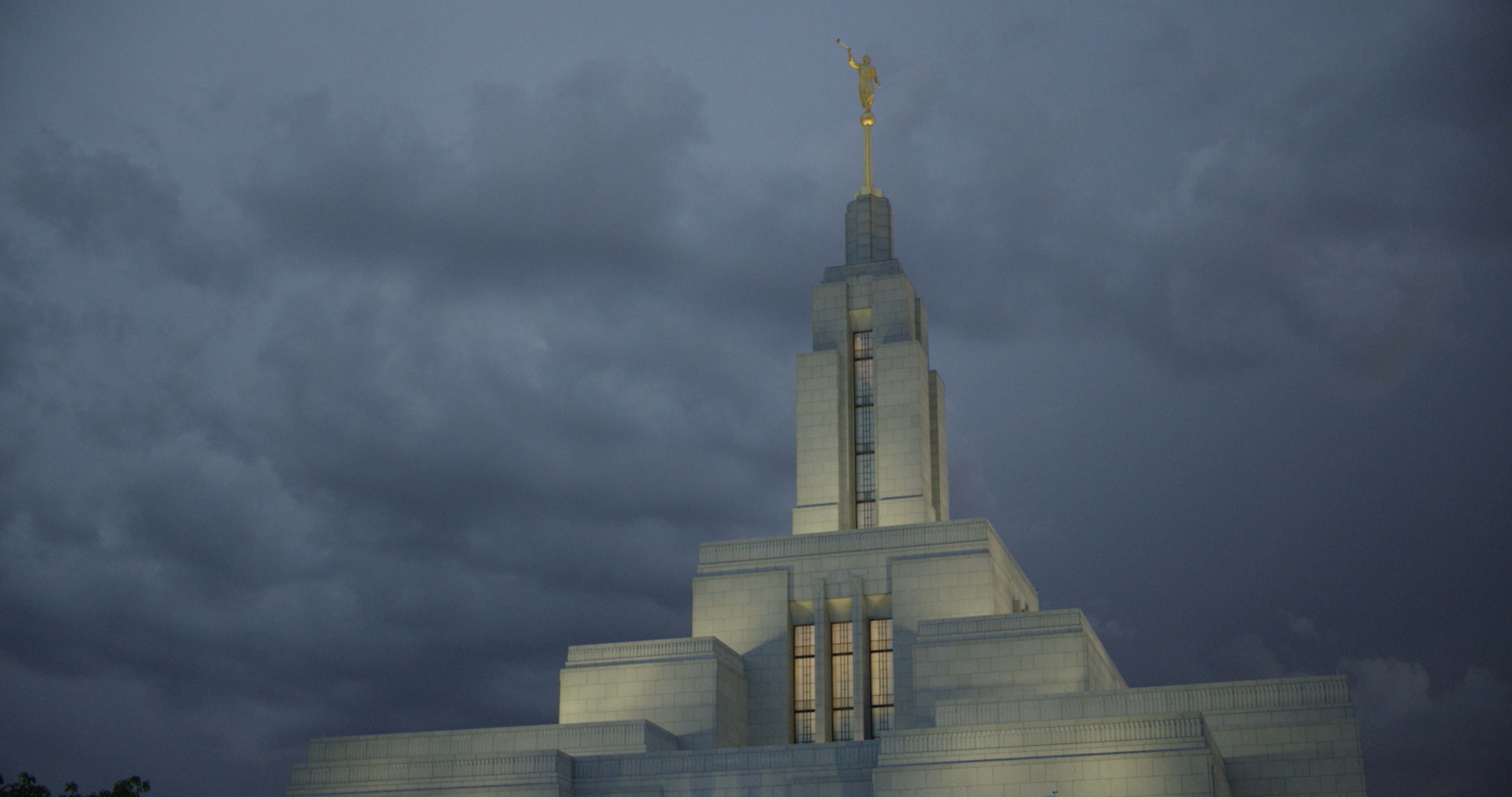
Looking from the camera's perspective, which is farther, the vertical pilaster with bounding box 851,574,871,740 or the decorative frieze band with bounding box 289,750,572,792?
the vertical pilaster with bounding box 851,574,871,740

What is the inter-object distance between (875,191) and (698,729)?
24660mm

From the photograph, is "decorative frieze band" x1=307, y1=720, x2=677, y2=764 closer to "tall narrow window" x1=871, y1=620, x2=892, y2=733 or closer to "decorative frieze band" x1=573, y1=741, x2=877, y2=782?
"decorative frieze band" x1=573, y1=741, x2=877, y2=782

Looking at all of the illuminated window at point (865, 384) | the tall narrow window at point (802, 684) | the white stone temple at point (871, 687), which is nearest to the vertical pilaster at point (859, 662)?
the white stone temple at point (871, 687)

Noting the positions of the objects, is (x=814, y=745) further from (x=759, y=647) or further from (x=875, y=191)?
(x=875, y=191)

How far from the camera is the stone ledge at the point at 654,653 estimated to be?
5409cm

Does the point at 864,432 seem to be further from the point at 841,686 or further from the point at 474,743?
the point at 474,743

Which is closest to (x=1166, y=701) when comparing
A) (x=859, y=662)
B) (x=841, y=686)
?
(x=859, y=662)

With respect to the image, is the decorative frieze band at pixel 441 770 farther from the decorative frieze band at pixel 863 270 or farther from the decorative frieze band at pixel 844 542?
the decorative frieze band at pixel 863 270

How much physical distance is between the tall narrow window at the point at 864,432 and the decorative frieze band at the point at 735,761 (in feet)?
47.7

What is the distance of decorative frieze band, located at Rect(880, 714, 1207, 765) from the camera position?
40031 millimetres

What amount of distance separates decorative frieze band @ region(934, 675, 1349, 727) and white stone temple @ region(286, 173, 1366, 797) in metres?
0.05

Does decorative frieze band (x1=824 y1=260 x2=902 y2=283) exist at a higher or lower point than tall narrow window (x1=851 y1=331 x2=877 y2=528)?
higher

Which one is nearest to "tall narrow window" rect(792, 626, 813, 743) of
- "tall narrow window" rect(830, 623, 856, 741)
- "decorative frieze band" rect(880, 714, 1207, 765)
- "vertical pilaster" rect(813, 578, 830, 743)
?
"vertical pilaster" rect(813, 578, 830, 743)

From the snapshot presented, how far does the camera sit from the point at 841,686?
181 feet
